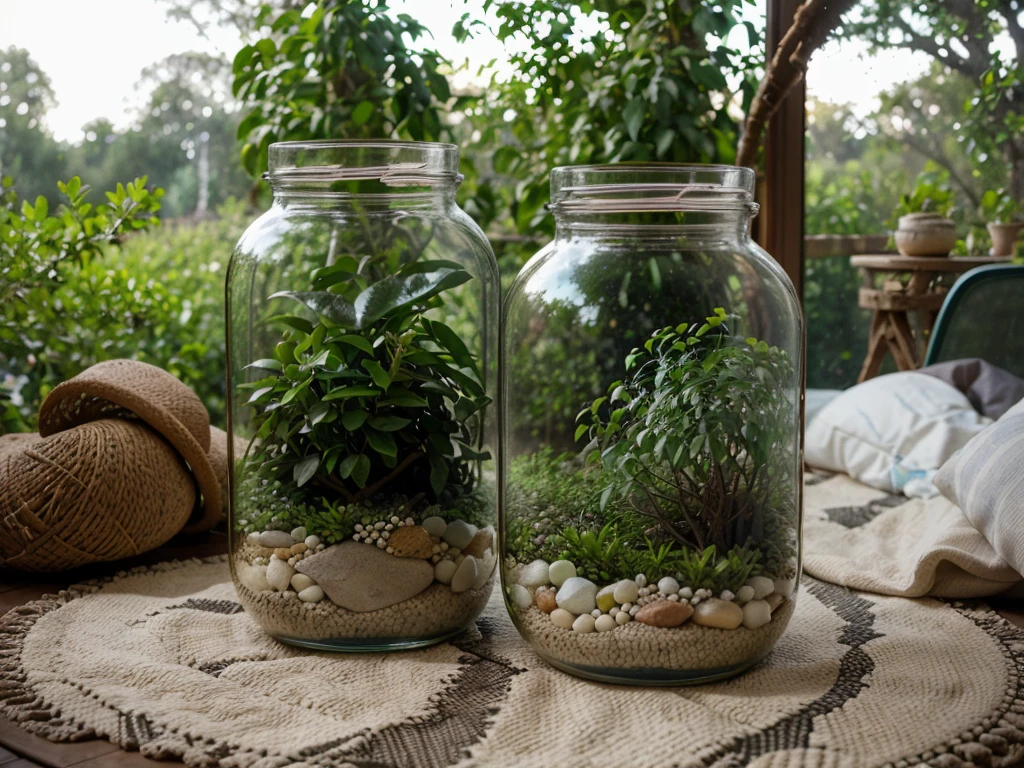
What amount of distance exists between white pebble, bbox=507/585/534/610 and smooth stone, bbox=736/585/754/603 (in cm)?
20

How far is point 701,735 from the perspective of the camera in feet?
2.83

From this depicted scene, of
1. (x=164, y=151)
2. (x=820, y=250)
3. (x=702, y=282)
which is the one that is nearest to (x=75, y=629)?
(x=702, y=282)

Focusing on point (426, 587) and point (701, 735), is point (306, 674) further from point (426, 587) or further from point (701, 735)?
point (701, 735)

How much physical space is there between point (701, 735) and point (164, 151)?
206cm

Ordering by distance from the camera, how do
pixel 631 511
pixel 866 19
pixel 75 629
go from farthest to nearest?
1. pixel 866 19
2. pixel 75 629
3. pixel 631 511

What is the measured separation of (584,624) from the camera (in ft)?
3.16

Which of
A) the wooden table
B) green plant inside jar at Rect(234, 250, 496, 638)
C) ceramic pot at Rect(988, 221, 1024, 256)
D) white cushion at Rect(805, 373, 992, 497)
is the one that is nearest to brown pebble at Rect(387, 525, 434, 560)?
green plant inside jar at Rect(234, 250, 496, 638)

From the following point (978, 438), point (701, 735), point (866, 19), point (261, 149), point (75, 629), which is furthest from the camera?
point (866, 19)

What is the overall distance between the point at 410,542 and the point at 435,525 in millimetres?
34

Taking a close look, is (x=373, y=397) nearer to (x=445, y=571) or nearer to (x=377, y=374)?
(x=377, y=374)

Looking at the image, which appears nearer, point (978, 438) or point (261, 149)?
point (978, 438)

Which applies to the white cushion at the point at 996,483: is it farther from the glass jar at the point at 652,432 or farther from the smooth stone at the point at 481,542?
the smooth stone at the point at 481,542

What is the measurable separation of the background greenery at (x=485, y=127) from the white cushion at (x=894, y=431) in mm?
540

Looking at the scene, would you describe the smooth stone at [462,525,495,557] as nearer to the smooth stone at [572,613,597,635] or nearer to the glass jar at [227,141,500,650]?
the glass jar at [227,141,500,650]
